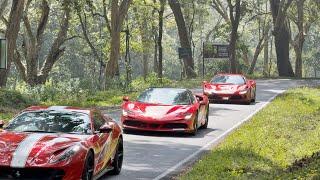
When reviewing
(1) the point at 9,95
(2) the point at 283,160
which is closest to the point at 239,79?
(1) the point at 9,95

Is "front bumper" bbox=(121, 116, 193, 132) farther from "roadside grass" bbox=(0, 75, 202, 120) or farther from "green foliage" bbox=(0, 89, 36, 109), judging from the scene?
"green foliage" bbox=(0, 89, 36, 109)

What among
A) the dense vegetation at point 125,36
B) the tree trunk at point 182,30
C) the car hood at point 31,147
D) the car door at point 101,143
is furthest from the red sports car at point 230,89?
the tree trunk at point 182,30

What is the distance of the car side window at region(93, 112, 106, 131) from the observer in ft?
33.8

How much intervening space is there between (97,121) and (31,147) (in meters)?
2.06

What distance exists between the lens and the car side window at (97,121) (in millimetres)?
10304

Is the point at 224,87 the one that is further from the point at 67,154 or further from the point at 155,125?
the point at 67,154

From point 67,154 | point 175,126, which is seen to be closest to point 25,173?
point 67,154

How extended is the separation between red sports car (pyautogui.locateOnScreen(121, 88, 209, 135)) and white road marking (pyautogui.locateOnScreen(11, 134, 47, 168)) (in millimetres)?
8249

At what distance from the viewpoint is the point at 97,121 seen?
10.5 meters

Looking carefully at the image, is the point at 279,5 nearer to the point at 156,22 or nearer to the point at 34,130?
the point at 156,22

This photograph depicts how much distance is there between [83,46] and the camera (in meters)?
86.3

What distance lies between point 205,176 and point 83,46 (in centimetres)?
7672

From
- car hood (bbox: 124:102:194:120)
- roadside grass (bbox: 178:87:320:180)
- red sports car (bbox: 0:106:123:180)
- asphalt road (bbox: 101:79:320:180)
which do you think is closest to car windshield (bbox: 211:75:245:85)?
roadside grass (bbox: 178:87:320:180)

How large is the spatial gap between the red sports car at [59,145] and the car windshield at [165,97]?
681cm
